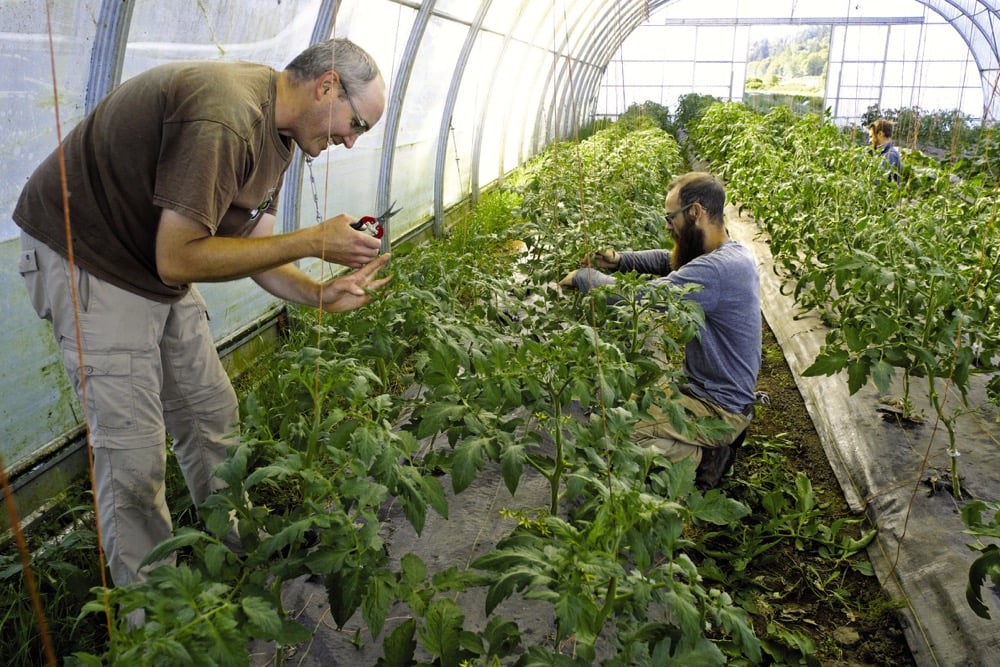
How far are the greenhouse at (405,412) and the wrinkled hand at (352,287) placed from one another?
1 centimetres

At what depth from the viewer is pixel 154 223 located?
197cm

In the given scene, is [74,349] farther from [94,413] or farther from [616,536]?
[616,536]

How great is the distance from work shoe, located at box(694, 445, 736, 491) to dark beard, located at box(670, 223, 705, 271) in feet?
2.33

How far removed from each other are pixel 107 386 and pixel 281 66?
2.53 metres

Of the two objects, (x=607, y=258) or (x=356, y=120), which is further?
(x=607, y=258)

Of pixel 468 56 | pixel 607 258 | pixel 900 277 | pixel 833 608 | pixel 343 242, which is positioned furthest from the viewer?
pixel 468 56

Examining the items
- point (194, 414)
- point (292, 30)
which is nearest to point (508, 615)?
point (194, 414)

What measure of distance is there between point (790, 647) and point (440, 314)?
1369 mm

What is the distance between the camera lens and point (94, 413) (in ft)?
6.56

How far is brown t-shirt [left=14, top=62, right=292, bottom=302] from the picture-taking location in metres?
1.79

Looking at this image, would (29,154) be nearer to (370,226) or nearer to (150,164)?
(150,164)

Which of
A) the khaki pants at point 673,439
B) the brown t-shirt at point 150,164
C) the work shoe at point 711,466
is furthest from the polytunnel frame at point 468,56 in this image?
the work shoe at point 711,466

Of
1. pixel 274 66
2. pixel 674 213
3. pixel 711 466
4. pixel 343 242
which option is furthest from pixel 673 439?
pixel 274 66

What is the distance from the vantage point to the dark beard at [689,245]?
2996 millimetres
